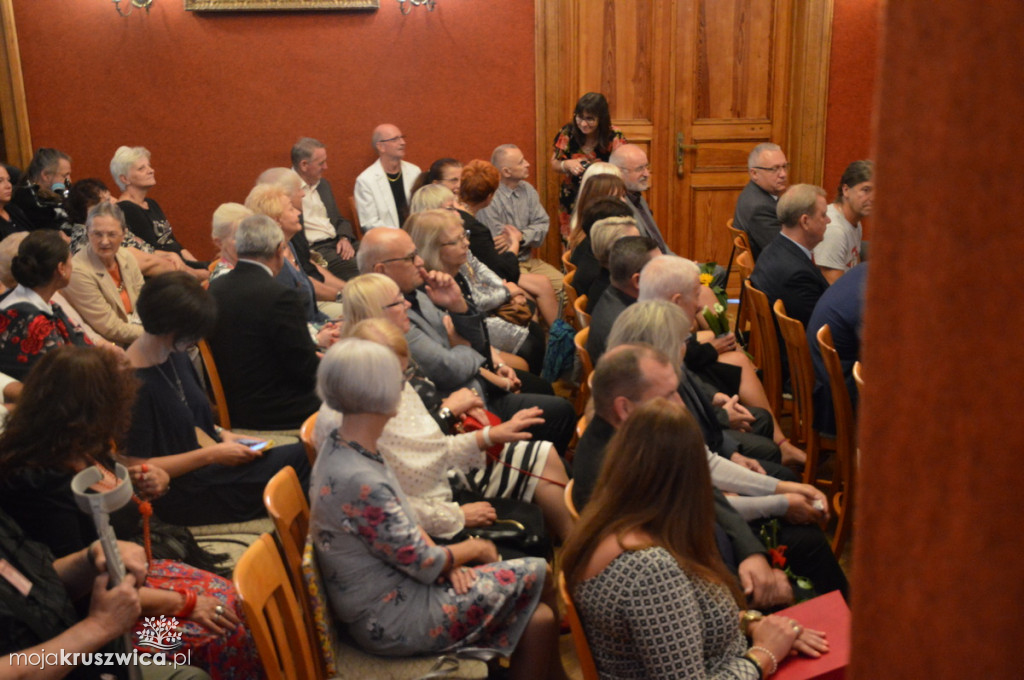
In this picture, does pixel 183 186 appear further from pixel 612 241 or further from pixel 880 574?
pixel 880 574

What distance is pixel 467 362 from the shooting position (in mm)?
3785

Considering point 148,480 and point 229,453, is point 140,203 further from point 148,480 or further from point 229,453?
point 148,480

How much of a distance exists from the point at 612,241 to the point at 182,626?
2722mm

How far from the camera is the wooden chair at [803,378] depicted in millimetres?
3738

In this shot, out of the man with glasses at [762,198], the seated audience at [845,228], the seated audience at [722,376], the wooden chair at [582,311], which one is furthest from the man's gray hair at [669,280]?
the man with glasses at [762,198]

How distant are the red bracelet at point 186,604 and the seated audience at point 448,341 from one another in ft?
4.70

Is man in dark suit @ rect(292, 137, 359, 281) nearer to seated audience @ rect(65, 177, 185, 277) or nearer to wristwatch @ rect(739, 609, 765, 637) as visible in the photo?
seated audience @ rect(65, 177, 185, 277)

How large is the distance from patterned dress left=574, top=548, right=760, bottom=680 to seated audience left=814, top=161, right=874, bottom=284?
3.44m

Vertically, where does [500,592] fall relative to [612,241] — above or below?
below

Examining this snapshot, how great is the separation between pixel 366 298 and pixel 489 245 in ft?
7.65

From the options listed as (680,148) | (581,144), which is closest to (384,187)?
(581,144)

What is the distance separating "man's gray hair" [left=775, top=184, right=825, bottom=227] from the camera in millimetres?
4637

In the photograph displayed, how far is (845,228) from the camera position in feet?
17.0

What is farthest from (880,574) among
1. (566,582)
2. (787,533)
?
(787,533)
